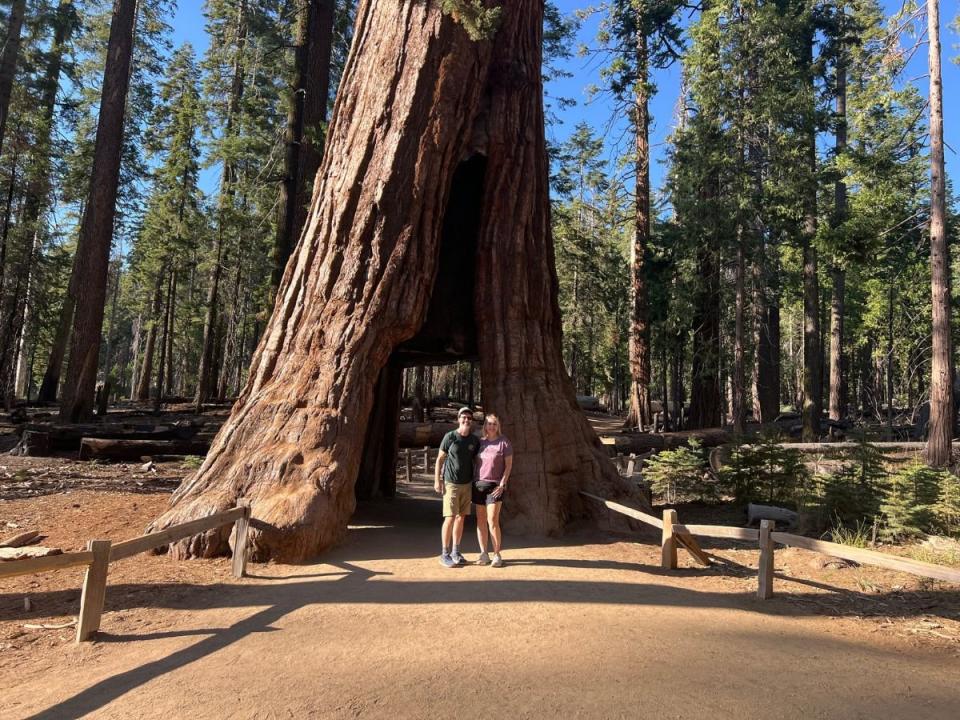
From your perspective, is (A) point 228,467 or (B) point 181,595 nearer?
(B) point 181,595

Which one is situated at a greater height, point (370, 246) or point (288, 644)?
point (370, 246)

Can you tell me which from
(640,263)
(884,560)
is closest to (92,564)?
(884,560)

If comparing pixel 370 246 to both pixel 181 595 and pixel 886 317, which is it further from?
pixel 886 317

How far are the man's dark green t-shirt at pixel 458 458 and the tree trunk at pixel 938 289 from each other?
39.6 feet

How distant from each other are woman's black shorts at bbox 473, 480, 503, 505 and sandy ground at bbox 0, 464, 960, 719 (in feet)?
2.43

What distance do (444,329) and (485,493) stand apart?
4974 mm

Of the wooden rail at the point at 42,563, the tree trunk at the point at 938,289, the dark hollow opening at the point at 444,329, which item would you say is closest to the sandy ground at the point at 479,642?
the wooden rail at the point at 42,563

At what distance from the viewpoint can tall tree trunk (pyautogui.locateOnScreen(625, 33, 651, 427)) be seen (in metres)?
21.1

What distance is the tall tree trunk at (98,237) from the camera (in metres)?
15.6

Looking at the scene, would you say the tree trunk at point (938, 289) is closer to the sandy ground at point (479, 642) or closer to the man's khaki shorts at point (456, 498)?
the sandy ground at point (479, 642)

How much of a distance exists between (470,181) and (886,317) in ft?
118

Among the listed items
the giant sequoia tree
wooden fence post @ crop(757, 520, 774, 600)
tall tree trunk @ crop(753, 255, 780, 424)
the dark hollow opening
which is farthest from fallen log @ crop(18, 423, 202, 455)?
tall tree trunk @ crop(753, 255, 780, 424)

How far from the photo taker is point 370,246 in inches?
345

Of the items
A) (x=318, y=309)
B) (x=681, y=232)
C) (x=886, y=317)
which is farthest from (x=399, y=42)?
(x=886, y=317)
